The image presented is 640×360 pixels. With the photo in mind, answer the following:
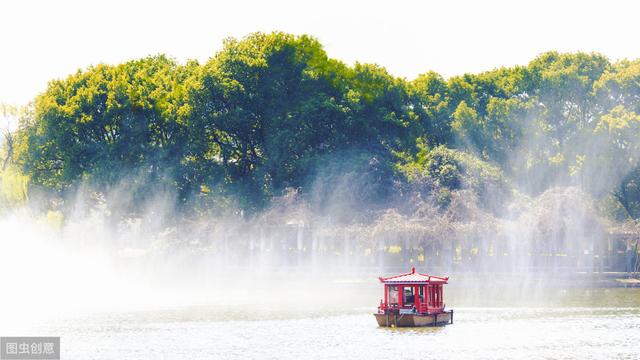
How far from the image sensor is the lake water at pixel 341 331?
55781 millimetres

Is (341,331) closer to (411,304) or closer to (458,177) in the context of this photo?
(411,304)

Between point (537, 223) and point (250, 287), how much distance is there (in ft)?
76.8

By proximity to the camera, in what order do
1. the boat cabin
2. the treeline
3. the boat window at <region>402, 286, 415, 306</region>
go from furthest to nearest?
the treeline → the boat window at <region>402, 286, 415, 306</region> → the boat cabin

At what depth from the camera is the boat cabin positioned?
212 ft

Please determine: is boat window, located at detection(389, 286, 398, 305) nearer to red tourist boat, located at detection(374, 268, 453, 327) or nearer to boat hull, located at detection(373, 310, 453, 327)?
red tourist boat, located at detection(374, 268, 453, 327)

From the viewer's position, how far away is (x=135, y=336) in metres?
62.1

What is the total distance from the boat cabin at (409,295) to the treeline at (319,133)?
121 ft

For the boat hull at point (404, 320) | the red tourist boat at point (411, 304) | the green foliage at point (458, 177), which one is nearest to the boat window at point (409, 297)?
the red tourist boat at point (411, 304)

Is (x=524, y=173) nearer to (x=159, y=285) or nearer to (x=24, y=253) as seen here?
(x=159, y=285)

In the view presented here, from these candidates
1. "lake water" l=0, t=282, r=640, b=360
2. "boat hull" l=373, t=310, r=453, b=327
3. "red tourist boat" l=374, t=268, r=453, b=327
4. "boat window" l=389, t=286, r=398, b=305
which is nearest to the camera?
"lake water" l=0, t=282, r=640, b=360

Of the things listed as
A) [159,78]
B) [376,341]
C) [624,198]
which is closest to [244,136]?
[159,78]

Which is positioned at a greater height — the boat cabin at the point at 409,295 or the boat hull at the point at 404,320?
the boat cabin at the point at 409,295

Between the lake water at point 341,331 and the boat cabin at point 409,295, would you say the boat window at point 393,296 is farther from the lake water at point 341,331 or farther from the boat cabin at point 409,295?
the lake water at point 341,331

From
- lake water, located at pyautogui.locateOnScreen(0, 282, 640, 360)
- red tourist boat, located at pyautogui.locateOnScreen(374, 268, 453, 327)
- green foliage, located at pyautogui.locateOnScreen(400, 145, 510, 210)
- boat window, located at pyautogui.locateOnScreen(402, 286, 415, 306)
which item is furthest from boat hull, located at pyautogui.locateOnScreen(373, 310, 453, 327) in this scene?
green foliage, located at pyautogui.locateOnScreen(400, 145, 510, 210)
